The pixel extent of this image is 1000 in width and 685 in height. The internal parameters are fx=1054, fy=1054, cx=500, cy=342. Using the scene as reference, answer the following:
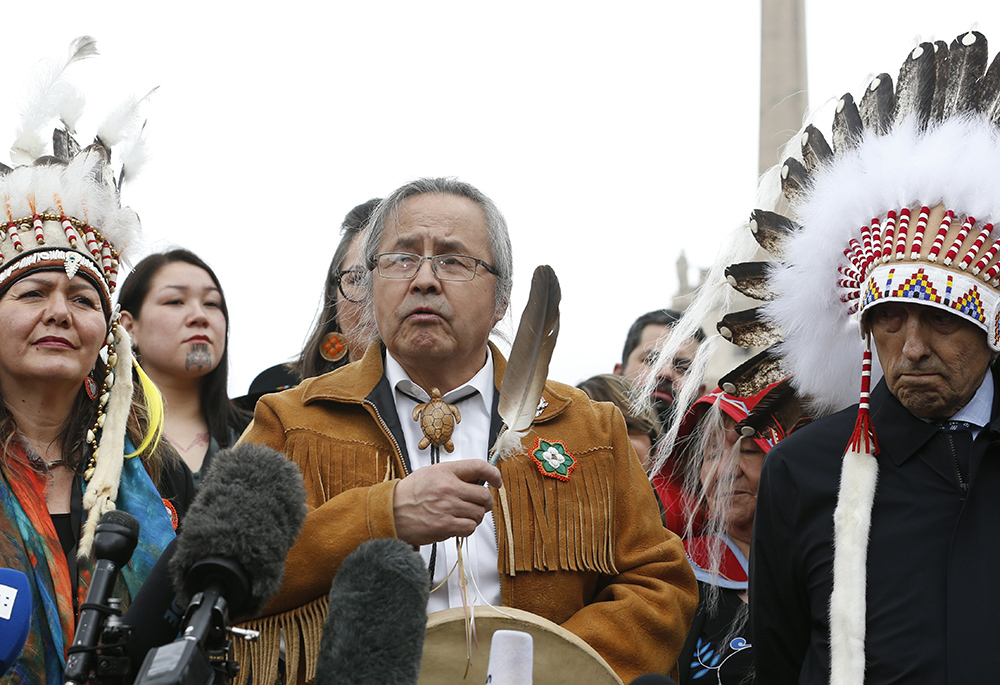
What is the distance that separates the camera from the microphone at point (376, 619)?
176 cm

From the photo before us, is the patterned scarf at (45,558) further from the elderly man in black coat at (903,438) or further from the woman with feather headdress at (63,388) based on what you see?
the elderly man in black coat at (903,438)

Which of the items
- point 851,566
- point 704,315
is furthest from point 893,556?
point 704,315

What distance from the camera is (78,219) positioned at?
11.3ft

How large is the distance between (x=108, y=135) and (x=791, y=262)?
235 cm

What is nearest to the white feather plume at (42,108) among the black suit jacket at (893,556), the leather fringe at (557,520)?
the leather fringe at (557,520)

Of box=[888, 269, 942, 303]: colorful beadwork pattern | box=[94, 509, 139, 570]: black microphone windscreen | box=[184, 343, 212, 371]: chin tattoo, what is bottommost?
box=[94, 509, 139, 570]: black microphone windscreen

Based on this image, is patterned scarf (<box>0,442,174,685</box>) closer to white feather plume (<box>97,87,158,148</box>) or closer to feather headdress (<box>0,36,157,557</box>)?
feather headdress (<box>0,36,157,557</box>)

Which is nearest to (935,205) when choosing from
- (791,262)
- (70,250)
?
(791,262)

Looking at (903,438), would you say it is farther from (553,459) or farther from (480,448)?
(480,448)

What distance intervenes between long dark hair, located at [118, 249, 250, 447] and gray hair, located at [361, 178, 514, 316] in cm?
166

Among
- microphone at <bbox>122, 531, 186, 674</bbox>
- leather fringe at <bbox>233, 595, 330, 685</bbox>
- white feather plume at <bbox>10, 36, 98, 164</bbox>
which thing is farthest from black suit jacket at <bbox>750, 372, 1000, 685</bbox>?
white feather plume at <bbox>10, 36, 98, 164</bbox>

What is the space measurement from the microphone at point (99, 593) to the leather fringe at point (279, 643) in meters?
0.82

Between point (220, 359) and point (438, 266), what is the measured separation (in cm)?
200

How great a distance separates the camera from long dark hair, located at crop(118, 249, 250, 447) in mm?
4617
